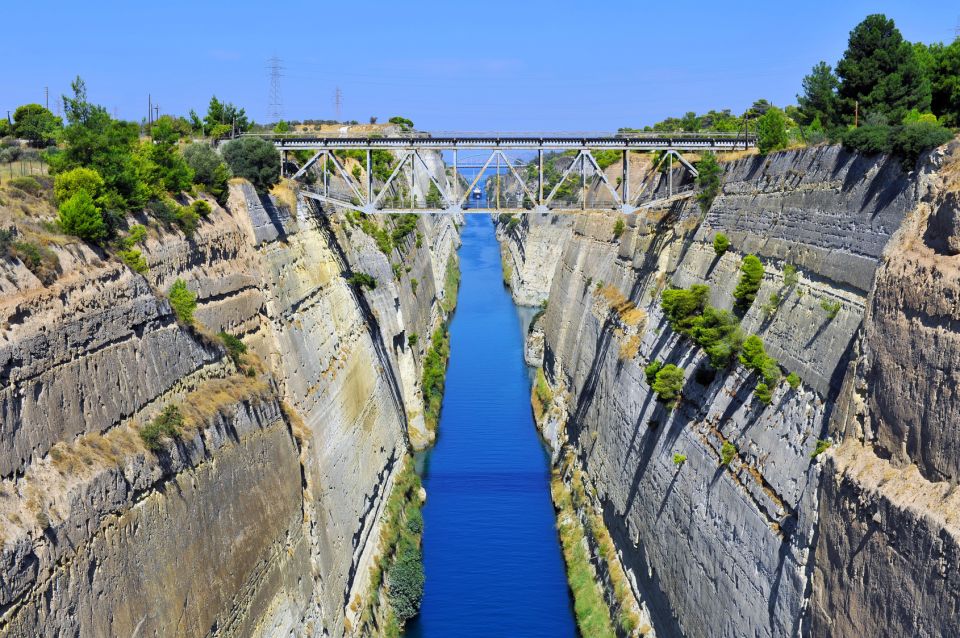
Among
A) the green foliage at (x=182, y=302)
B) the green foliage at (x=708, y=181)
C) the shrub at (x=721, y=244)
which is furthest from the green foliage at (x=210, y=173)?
the green foliage at (x=708, y=181)

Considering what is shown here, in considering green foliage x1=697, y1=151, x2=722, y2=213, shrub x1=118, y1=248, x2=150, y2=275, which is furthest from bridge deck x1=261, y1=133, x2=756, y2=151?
shrub x1=118, y1=248, x2=150, y2=275

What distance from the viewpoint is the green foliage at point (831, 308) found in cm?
1830

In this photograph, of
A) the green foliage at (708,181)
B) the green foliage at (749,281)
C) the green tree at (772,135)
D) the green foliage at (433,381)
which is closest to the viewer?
the green foliage at (749,281)

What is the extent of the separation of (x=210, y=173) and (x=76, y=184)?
7.61m

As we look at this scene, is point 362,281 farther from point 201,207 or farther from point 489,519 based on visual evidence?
point 201,207

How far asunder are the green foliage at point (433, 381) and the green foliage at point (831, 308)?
84.4ft

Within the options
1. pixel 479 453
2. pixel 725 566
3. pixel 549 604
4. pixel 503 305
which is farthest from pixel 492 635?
pixel 503 305

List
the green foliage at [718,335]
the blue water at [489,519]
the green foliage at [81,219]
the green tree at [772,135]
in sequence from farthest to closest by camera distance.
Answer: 1. the blue water at [489,519]
2. the green tree at [772,135]
3. the green foliage at [718,335]
4. the green foliage at [81,219]

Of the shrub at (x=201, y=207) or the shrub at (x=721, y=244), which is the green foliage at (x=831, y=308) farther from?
the shrub at (x=201, y=207)

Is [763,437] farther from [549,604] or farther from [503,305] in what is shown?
[503,305]

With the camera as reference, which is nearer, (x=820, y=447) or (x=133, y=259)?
(x=820, y=447)

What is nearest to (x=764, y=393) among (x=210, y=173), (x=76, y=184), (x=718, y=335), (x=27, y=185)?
(x=718, y=335)

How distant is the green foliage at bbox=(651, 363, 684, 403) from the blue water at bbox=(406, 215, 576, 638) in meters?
7.07

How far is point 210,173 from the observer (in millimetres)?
27359
